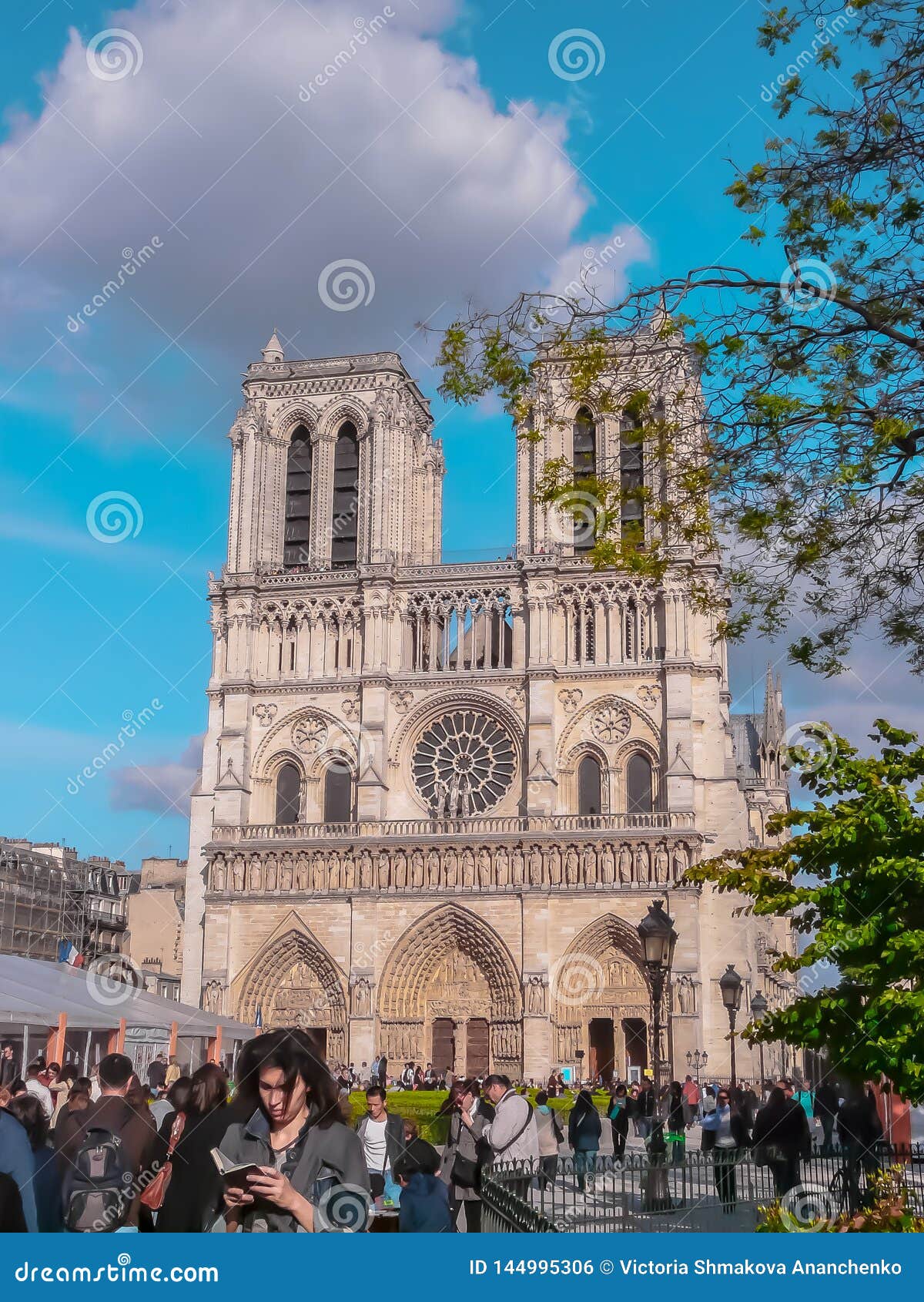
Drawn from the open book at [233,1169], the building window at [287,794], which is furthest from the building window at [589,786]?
the open book at [233,1169]

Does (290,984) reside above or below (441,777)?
below

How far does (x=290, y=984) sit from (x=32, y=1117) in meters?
30.8

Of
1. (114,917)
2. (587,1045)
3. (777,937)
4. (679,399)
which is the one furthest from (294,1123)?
(114,917)

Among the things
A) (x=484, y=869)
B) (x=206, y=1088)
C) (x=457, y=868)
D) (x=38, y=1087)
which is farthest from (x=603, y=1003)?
(x=206, y=1088)

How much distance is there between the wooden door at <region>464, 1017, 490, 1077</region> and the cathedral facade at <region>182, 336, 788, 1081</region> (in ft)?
0.23

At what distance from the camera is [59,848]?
5803 cm

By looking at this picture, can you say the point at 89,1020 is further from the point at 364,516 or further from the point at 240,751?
the point at 364,516

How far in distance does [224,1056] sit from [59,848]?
99.6 ft

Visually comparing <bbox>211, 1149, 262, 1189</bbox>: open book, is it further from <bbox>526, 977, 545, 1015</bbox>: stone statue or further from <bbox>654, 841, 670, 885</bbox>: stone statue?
<bbox>526, 977, 545, 1015</bbox>: stone statue

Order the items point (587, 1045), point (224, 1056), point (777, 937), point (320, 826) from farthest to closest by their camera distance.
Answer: point (777, 937) → point (320, 826) → point (587, 1045) → point (224, 1056)

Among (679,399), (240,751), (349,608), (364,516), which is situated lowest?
(679,399)

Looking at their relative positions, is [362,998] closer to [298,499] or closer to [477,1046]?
[477,1046]

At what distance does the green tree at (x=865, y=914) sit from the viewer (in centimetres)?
1066

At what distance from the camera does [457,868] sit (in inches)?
1410
